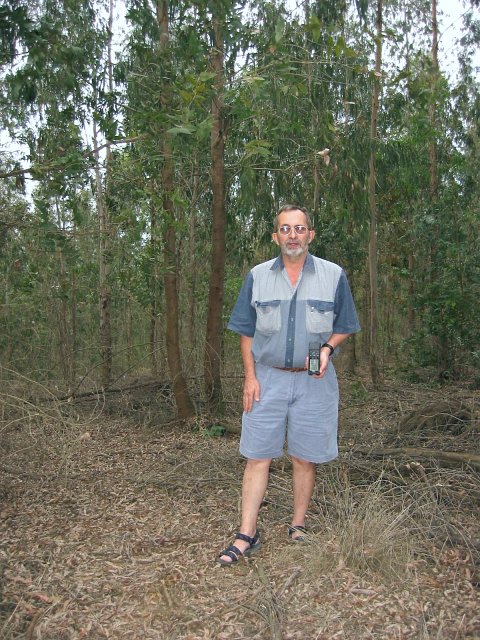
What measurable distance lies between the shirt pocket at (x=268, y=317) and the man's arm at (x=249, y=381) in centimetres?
13

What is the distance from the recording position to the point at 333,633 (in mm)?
2480

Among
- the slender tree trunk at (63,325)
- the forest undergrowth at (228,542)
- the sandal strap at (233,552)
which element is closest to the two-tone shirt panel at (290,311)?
the forest undergrowth at (228,542)

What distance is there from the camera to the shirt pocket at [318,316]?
121 inches

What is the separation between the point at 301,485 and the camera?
3.22 meters

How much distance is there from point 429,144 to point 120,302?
6525 mm

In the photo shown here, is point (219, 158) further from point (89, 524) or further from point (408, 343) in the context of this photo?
point (408, 343)

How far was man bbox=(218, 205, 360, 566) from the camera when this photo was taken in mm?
3082

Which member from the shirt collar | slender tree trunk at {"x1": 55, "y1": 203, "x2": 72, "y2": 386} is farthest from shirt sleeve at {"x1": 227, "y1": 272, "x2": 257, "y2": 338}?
slender tree trunk at {"x1": 55, "y1": 203, "x2": 72, "y2": 386}

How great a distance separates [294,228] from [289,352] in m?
0.60

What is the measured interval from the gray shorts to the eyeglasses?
661 millimetres

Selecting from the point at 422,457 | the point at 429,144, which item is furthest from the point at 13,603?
the point at 429,144

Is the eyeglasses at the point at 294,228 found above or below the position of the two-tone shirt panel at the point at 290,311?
above

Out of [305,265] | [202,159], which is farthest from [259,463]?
[202,159]

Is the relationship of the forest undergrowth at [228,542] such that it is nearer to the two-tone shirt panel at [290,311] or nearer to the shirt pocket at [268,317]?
the two-tone shirt panel at [290,311]
